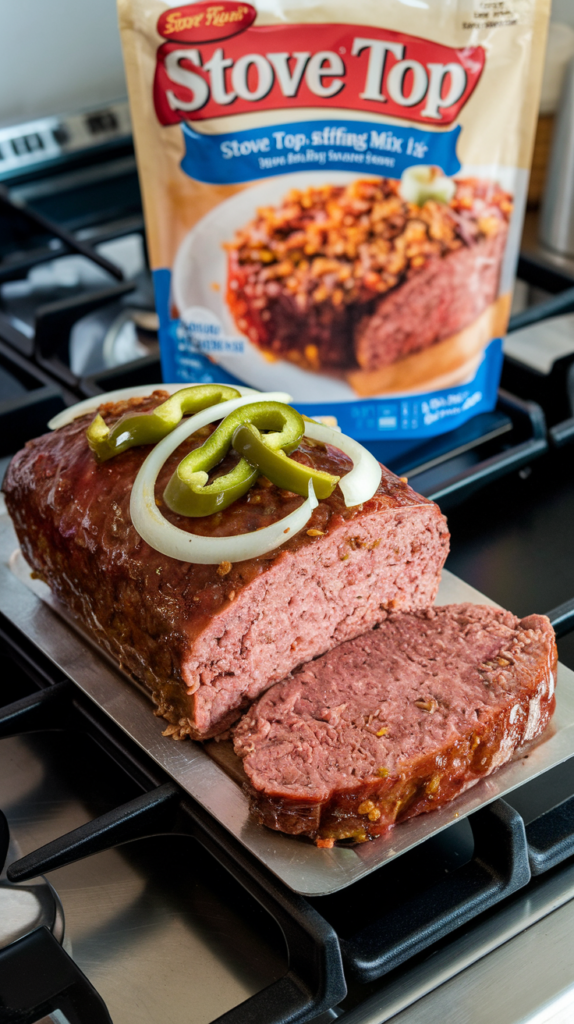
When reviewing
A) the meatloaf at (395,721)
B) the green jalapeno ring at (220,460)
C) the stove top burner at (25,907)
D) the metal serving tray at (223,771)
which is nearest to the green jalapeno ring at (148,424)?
the green jalapeno ring at (220,460)

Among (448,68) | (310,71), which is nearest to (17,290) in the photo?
(310,71)

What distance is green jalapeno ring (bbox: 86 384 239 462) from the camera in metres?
1.61

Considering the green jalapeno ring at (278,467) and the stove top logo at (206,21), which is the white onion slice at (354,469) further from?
the stove top logo at (206,21)

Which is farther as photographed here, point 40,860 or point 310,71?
point 310,71

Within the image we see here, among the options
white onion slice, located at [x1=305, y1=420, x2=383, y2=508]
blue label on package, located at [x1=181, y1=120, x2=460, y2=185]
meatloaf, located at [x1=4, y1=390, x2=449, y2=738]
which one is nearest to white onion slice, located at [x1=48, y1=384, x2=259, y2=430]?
meatloaf, located at [x1=4, y1=390, x2=449, y2=738]

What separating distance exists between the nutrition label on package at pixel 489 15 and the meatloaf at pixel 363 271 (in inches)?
11.9

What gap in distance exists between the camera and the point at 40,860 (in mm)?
1282

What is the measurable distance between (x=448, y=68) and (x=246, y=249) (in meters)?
0.56

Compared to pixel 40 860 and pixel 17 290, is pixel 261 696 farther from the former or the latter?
pixel 17 290

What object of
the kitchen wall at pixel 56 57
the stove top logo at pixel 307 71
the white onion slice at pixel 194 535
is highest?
the stove top logo at pixel 307 71

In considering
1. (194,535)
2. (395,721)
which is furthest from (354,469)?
(395,721)

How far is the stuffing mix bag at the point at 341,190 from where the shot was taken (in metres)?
1.90

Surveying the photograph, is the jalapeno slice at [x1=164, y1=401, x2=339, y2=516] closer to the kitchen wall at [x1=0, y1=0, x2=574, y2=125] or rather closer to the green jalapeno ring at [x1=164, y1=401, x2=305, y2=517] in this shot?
the green jalapeno ring at [x1=164, y1=401, x2=305, y2=517]

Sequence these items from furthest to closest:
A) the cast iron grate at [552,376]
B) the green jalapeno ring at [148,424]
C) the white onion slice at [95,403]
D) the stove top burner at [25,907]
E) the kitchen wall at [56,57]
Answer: the kitchen wall at [56,57] → the cast iron grate at [552,376] → the white onion slice at [95,403] → the green jalapeno ring at [148,424] → the stove top burner at [25,907]
